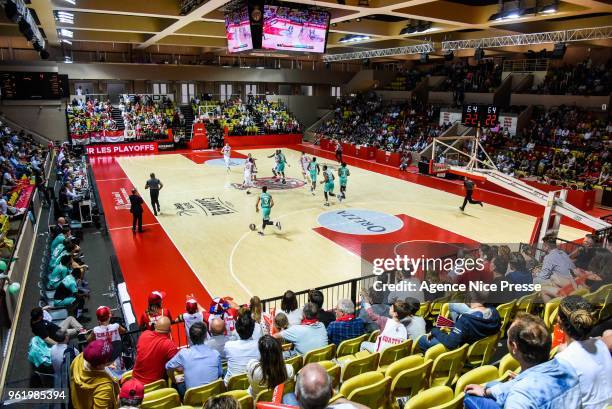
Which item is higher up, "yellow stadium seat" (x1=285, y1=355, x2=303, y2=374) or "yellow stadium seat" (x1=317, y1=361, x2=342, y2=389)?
"yellow stadium seat" (x1=317, y1=361, x2=342, y2=389)

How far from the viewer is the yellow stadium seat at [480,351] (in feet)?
16.6

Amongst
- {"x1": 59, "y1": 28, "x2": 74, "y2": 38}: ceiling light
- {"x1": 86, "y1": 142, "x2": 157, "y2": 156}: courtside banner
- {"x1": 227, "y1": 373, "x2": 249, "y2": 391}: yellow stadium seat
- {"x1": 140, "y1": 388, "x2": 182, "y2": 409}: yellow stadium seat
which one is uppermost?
{"x1": 59, "y1": 28, "x2": 74, "y2": 38}: ceiling light

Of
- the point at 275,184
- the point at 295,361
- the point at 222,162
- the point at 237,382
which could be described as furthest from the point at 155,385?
the point at 222,162

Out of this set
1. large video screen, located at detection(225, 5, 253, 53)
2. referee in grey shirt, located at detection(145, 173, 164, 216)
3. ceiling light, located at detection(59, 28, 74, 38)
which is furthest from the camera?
ceiling light, located at detection(59, 28, 74, 38)

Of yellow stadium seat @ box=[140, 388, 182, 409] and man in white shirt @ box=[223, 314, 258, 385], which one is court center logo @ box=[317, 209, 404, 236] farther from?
yellow stadium seat @ box=[140, 388, 182, 409]

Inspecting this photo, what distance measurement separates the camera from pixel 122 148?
2972cm

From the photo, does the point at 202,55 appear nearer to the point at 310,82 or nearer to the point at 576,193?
the point at 310,82

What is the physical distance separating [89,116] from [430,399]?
33.0 metres

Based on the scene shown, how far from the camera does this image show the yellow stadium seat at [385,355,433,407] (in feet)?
14.3

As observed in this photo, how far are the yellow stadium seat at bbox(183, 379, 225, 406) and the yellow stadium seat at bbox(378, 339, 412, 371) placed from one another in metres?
1.81

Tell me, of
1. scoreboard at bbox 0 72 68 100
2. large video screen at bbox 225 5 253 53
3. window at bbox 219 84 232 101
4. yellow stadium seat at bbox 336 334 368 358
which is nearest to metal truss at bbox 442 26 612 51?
large video screen at bbox 225 5 253 53

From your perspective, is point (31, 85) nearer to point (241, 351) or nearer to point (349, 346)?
point (241, 351)

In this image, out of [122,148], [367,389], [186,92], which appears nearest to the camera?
[367,389]

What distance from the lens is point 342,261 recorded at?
11.7 meters
